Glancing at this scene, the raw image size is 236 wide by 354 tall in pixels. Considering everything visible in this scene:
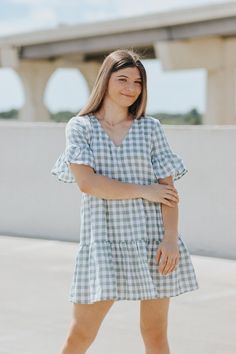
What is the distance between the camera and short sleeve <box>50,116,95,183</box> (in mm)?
3570

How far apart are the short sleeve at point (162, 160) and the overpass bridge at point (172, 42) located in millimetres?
23084

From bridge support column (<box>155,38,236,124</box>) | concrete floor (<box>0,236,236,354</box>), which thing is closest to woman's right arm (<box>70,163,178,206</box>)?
concrete floor (<box>0,236,236,354</box>)

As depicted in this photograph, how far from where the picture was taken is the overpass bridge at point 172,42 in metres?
28.4

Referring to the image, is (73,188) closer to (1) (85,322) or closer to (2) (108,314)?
(2) (108,314)

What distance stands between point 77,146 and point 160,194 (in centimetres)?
38

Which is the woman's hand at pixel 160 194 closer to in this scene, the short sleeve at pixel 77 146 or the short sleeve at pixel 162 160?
the short sleeve at pixel 162 160

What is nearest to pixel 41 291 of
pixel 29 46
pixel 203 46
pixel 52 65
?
pixel 203 46

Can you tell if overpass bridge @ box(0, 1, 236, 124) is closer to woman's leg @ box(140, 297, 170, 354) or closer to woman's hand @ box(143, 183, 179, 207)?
woman's hand @ box(143, 183, 179, 207)

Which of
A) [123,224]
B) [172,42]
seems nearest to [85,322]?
[123,224]

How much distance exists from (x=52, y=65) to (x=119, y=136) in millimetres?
36657

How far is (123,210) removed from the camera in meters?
3.58

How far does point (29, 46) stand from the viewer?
36.1 m

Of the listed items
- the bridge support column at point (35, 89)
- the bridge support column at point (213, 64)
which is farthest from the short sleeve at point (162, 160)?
the bridge support column at point (35, 89)

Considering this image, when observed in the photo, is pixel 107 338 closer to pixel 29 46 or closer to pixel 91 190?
pixel 91 190
